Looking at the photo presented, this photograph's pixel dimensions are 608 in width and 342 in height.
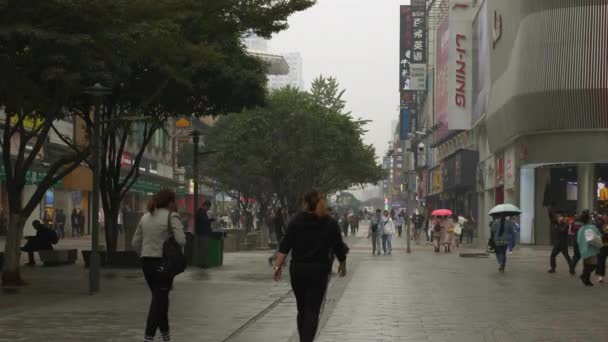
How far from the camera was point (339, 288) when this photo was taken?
20938 mm

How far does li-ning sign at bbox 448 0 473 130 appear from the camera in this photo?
68.8 meters

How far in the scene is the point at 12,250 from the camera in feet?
64.2

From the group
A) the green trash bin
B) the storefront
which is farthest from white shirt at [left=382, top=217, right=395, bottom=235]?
the storefront

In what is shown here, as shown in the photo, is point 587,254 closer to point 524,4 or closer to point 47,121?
point 47,121

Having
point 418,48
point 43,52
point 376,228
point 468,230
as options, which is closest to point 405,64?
point 418,48

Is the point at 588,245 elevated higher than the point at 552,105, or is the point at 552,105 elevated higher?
the point at 552,105

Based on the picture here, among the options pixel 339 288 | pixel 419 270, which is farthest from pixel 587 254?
pixel 419 270

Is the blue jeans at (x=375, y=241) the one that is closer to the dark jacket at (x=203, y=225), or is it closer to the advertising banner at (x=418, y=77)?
the dark jacket at (x=203, y=225)

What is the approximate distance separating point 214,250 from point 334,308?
12.2 m

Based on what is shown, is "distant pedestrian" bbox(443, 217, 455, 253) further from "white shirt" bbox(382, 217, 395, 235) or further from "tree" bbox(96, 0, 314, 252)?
"tree" bbox(96, 0, 314, 252)

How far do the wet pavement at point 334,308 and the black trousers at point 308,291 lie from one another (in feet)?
7.59

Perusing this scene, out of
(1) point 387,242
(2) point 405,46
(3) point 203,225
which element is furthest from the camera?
(2) point 405,46

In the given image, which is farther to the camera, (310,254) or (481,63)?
(481,63)

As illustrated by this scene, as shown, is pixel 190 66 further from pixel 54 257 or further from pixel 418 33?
pixel 418 33
